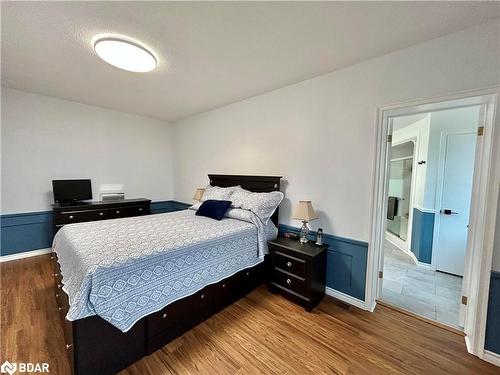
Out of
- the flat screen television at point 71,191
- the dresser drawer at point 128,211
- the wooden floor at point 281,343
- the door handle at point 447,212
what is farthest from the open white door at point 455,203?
the flat screen television at point 71,191

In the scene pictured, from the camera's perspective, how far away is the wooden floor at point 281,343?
1.55 metres

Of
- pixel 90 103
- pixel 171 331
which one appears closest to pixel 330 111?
pixel 171 331

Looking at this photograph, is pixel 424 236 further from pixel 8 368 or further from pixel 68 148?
pixel 68 148

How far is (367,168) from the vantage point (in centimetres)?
219

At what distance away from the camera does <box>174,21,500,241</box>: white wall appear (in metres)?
1.72

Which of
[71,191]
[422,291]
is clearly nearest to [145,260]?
[71,191]

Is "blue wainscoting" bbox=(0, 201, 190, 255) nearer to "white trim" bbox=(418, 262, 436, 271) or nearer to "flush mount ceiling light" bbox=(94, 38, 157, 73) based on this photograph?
"flush mount ceiling light" bbox=(94, 38, 157, 73)

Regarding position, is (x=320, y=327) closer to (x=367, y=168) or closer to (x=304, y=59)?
(x=367, y=168)

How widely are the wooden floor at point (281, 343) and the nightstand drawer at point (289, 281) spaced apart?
0.62ft

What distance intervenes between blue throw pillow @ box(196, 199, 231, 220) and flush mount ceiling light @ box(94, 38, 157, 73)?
1.69 metres

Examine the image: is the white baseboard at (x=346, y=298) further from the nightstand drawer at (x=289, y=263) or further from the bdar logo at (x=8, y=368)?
the bdar logo at (x=8, y=368)

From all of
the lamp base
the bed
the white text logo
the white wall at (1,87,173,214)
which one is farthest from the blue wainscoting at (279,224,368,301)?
the white wall at (1,87,173,214)

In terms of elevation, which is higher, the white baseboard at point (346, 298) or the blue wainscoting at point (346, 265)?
the blue wainscoting at point (346, 265)

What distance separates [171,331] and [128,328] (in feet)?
1.50
